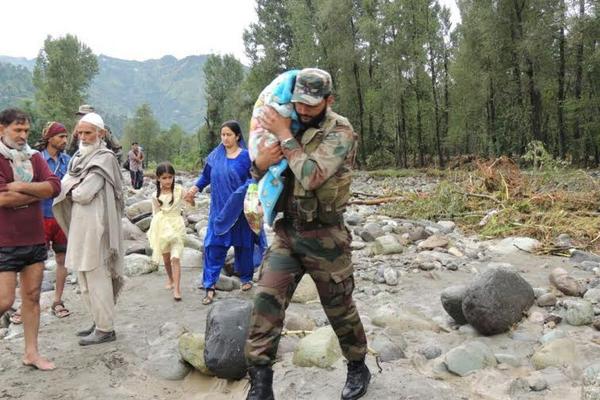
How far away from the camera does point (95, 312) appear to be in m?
3.89

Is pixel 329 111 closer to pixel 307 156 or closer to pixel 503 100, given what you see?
pixel 307 156

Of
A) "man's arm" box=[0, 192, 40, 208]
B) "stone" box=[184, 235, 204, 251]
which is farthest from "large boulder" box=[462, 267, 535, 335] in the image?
"stone" box=[184, 235, 204, 251]

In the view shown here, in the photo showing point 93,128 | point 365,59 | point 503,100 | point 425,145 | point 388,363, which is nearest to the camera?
point 388,363

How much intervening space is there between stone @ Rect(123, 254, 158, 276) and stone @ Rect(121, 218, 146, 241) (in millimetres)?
1740

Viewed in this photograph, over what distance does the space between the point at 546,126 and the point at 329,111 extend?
30807 millimetres

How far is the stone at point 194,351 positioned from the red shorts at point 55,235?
1.80m

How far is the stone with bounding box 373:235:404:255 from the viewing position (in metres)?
6.60

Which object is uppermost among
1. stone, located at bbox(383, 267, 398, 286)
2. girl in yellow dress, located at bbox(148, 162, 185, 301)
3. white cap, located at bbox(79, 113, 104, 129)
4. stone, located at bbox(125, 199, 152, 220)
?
white cap, located at bbox(79, 113, 104, 129)

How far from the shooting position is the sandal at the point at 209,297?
4.92 meters

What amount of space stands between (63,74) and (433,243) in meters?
46.4

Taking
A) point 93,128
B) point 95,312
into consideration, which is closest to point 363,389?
point 95,312

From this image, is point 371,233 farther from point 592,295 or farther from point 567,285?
point 592,295

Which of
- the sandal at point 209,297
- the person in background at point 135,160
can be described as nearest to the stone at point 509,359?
the sandal at point 209,297

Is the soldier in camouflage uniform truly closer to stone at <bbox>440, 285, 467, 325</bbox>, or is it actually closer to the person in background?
stone at <bbox>440, 285, 467, 325</bbox>
